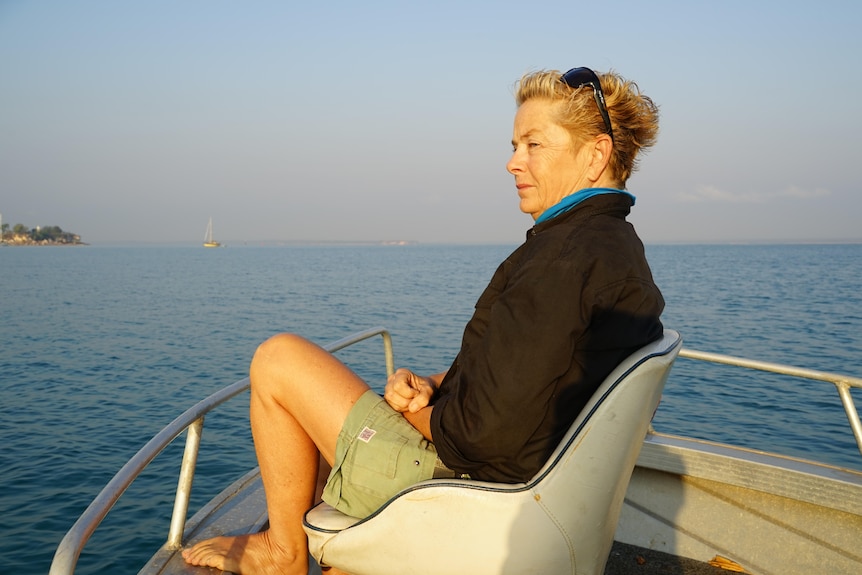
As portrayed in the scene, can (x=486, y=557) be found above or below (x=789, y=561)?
above

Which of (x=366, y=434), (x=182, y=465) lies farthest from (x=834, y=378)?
(x=182, y=465)

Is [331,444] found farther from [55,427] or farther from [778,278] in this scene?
[778,278]

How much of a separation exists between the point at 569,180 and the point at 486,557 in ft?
3.48

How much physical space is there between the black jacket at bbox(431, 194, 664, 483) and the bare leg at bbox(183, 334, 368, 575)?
368mm

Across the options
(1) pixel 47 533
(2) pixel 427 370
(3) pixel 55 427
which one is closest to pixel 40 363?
(3) pixel 55 427

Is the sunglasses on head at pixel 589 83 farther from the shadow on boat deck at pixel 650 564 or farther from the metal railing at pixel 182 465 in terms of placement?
the shadow on boat deck at pixel 650 564

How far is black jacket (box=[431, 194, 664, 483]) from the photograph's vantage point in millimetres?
1593

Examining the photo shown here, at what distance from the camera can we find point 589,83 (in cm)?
195

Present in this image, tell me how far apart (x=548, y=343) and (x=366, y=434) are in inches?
24.8

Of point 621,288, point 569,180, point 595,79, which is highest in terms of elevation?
point 595,79

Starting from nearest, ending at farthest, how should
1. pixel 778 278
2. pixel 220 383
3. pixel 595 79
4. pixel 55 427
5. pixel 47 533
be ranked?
1. pixel 595 79
2. pixel 47 533
3. pixel 55 427
4. pixel 220 383
5. pixel 778 278

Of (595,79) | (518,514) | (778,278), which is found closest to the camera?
(518,514)

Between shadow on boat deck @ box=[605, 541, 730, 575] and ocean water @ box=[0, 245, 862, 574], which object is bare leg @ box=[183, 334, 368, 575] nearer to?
shadow on boat deck @ box=[605, 541, 730, 575]

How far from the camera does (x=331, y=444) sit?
1980 mm
